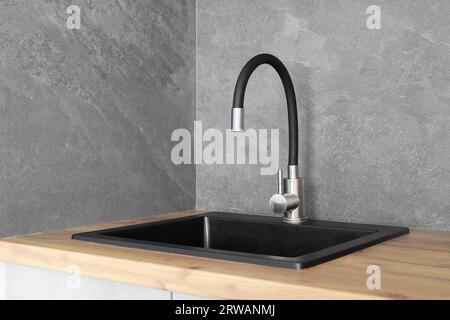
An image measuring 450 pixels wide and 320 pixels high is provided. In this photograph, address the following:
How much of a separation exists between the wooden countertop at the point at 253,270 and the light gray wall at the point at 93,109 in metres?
0.15

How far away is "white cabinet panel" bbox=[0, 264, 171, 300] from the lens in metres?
1.06

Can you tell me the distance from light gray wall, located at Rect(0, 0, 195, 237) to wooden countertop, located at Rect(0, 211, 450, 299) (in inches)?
6.1

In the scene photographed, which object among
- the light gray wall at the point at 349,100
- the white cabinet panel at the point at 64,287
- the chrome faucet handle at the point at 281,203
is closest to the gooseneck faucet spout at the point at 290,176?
the chrome faucet handle at the point at 281,203

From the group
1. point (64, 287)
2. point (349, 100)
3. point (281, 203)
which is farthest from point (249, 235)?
point (64, 287)

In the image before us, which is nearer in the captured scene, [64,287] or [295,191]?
[64,287]

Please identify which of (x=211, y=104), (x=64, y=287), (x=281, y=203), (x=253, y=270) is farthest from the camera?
(x=211, y=104)

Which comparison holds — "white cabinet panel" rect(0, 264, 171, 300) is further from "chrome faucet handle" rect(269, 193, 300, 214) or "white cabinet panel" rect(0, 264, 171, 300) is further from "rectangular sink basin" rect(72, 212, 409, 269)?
"chrome faucet handle" rect(269, 193, 300, 214)

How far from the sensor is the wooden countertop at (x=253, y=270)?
34.3 inches

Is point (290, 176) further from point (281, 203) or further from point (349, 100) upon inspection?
point (349, 100)

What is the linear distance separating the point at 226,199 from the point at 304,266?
30.9 inches

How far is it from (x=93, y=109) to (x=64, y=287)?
500 millimetres

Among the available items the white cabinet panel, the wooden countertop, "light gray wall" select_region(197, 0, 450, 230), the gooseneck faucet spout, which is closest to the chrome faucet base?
the gooseneck faucet spout

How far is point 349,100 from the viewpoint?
1.53 metres

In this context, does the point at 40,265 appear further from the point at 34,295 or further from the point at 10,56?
the point at 10,56
